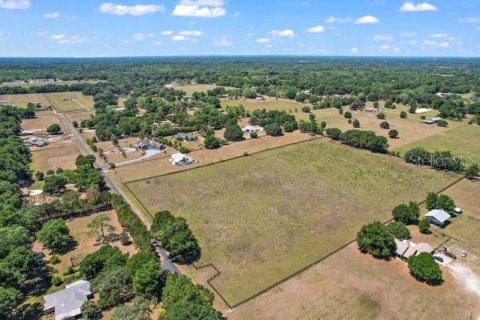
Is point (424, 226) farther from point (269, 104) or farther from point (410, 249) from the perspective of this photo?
point (269, 104)

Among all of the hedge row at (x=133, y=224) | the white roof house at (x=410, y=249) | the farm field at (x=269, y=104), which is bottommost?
the white roof house at (x=410, y=249)

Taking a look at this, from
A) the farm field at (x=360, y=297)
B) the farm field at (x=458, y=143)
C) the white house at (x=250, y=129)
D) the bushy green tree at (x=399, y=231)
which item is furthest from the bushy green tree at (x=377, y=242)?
the white house at (x=250, y=129)

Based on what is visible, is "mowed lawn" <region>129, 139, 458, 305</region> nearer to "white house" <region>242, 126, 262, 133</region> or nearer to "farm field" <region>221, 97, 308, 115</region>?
"white house" <region>242, 126, 262, 133</region>

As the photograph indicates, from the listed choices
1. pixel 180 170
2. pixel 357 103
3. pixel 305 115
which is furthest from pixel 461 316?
pixel 357 103

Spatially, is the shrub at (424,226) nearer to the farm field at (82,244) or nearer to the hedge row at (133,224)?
the hedge row at (133,224)

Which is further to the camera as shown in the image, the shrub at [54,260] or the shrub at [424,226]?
the shrub at [424,226]

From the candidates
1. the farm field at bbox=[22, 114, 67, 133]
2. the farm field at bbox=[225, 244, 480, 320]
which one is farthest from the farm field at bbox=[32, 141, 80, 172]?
the farm field at bbox=[225, 244, 480, 320]

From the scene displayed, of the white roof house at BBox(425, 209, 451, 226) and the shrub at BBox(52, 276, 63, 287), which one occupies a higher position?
the white roof house at BBox(425, 209, 451, 226)
